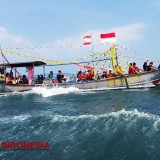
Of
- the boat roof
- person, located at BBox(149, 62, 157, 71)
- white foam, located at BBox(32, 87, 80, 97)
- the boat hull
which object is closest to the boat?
the boat hull

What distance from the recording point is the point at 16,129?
14078mm

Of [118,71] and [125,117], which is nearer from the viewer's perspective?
[125,117]

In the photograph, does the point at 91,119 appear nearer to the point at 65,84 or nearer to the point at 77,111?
the point at 77,111

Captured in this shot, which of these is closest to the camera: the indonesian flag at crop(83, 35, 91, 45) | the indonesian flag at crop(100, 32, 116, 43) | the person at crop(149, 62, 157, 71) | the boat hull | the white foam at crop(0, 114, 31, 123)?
the white foam at crop(0, 114, 31, 123)

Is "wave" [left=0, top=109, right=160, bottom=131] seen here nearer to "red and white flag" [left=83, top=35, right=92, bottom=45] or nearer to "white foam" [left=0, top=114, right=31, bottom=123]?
"white foam" [left=0, top=114, right=31, bottom=123]

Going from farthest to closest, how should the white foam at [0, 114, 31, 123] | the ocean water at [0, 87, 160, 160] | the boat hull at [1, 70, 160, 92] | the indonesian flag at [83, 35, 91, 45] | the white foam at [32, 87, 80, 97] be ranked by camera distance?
the indonesian flag at [83, 35, 91, 45] < the white foam at [32, 87, 80, 97] < the boat hull at [1, 70, 160, 92] < the white foam at [0, 114, 31, 123] < the ocean water at [0, 87, 160, 160]

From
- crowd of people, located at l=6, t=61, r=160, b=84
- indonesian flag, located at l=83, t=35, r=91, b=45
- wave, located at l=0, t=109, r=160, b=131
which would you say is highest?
indonesian flag, located at l=83, t=35, r=91, b=45

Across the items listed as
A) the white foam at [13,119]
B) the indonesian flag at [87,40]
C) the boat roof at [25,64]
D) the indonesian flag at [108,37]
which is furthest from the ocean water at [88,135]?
the indonesian flag at [87,40]

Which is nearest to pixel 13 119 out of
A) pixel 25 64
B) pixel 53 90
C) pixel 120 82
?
pixel 53 90

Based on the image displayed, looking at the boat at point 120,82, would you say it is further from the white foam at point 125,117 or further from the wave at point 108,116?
the white foam at point 125,117

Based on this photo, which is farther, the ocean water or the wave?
the wave

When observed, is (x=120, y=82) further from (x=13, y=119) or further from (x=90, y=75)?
(x=13, y=119)

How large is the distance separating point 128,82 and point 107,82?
223 centimetres

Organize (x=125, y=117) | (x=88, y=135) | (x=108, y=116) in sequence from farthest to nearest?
(x=108, y=116)
(x=125, y=117)
(x=88, y=135)
